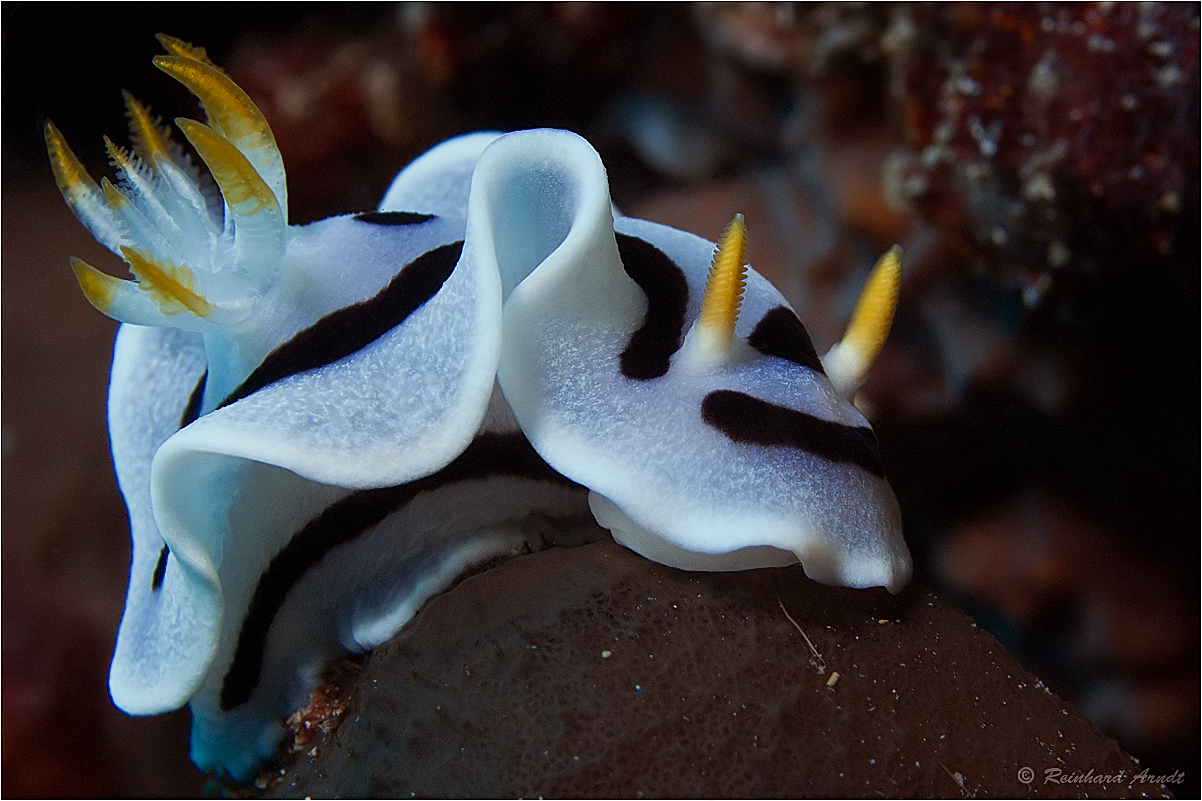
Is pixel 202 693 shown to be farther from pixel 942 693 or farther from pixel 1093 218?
pixel 1093 218

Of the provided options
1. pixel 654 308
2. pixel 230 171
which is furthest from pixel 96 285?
pixel 654 308

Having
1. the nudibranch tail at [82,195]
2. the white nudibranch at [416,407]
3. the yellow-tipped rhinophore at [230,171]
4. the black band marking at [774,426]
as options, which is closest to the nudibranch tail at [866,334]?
the white nudibranch at [416,407]

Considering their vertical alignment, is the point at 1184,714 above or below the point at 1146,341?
below

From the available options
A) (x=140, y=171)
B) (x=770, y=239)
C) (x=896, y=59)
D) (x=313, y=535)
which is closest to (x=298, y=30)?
(x=770, y=239)

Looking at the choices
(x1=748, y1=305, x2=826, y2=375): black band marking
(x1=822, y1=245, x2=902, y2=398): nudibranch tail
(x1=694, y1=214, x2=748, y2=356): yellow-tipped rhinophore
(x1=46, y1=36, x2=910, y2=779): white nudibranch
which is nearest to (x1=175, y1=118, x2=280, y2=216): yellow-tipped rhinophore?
(x1=46, y1=36, x2=910, y2=779): white nudibranch

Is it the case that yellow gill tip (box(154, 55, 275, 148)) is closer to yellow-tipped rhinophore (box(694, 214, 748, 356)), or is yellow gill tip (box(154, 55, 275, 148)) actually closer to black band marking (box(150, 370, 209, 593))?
black band marking (box(150, 370, 209, 593))

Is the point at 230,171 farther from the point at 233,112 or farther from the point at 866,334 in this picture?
the point at 866,334
